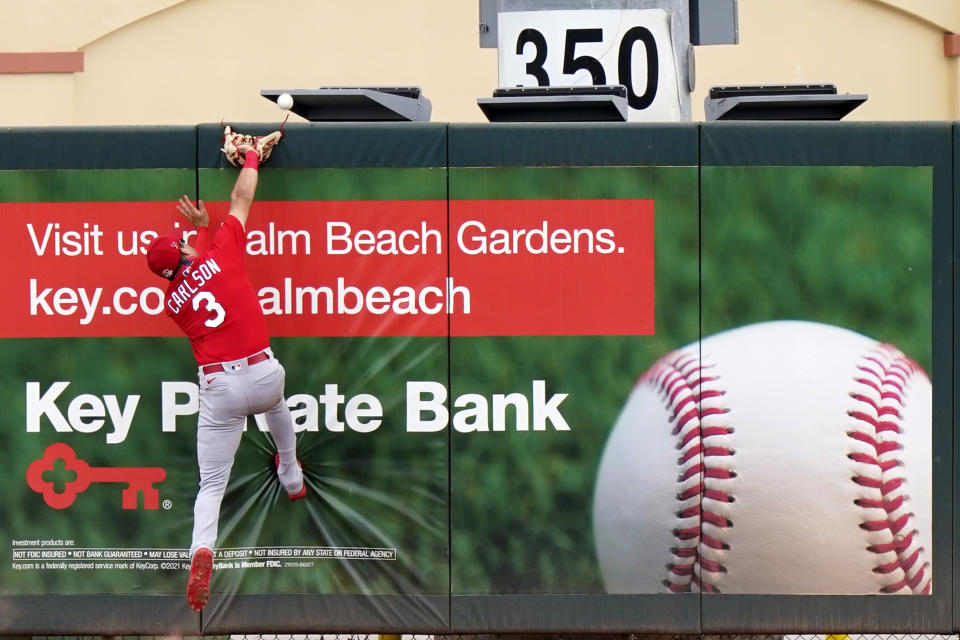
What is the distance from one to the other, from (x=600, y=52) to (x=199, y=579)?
3986 mm

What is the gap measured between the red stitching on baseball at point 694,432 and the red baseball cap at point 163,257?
245 centimetres

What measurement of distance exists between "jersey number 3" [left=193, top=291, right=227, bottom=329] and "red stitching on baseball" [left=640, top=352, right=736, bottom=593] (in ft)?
7.15

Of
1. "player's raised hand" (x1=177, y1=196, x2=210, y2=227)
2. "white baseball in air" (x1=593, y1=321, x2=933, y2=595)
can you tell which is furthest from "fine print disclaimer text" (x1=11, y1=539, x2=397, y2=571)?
"player's raised hand" (x1=177, y1=196, x2=210, y2=227)

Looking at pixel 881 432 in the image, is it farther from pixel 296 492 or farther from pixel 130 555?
pixel 130 555

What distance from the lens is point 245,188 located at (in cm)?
601

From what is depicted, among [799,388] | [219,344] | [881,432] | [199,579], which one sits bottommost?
[199,579]

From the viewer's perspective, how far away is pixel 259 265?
6.23 metres

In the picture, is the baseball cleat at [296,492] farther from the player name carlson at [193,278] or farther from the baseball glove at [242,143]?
the baseball glove at [242,143]

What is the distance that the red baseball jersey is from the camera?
5867mm

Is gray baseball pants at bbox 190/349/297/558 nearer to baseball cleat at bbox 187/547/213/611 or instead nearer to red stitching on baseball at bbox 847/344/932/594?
baseball cleat at bbox 187/547/213/611

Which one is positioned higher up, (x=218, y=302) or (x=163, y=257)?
(x=163, y=257)

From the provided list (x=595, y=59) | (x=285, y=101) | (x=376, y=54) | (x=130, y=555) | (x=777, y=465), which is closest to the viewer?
(x=285, y=101)

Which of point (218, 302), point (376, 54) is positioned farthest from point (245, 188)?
point (376, 54)

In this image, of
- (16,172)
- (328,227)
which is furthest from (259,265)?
(16,172)
